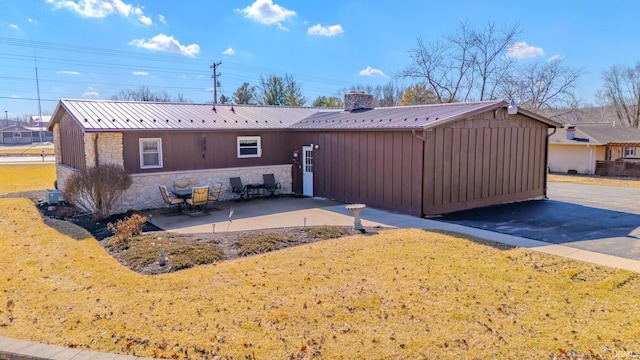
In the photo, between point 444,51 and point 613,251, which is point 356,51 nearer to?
point 444,51

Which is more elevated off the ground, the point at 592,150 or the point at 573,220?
the point at 592,150

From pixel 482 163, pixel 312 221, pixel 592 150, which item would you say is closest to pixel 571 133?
pixel 592 150

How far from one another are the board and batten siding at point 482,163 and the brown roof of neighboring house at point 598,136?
17.0 metres

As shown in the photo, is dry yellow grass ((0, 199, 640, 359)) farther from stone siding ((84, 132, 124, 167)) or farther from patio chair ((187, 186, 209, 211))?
stone siding ((84, 132, 124, 167))

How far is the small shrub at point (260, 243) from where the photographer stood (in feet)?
26.6

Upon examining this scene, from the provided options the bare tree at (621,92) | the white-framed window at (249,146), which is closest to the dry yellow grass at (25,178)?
the white-framed window at (249,146)

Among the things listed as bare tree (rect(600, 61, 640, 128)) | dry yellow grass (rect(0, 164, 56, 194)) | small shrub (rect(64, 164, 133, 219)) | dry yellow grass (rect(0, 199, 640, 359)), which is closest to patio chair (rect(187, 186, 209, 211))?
small shrub (rect(64, 164, 133, 219))

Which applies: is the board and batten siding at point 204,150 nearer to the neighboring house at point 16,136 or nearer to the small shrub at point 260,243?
the small shrub at point 260,243

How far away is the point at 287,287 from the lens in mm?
6094

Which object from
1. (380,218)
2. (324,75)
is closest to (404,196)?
(380,218)

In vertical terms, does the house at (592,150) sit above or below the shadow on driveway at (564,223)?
above

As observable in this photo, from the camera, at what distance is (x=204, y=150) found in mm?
14656

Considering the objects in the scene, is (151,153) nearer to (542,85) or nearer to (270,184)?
(270,184)

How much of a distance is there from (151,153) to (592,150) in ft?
93.2
